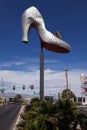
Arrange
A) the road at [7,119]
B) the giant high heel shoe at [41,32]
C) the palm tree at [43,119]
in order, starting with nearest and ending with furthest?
the palm tree at [43,119]
the giant high heel shoe at [41,32]
the road at [7,119]

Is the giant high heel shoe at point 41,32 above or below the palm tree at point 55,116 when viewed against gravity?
above

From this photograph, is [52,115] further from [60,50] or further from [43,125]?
[60,50]

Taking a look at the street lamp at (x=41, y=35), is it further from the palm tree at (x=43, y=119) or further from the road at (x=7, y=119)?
the road at (x=7, y=119)

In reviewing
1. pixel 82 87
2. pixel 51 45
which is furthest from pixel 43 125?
pixel 82 87

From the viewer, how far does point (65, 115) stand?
68.8ft

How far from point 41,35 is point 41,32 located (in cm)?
26

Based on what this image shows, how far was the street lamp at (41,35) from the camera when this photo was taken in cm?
2498

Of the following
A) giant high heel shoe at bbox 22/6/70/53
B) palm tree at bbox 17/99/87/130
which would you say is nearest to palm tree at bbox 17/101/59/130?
palm tree at bbox 17/99/87/130

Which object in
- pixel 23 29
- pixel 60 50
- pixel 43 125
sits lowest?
pixel 43 125

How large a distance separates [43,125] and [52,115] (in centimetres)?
234

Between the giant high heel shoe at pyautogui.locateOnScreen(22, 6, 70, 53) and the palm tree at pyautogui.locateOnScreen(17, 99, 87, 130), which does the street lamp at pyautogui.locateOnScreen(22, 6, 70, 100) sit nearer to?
the giant high heel shoe at pyautogui.locateOnScreen(22, 6, 70, 53)

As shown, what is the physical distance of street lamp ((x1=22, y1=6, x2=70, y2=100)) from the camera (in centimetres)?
2498

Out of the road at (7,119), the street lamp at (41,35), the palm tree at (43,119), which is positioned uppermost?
the street lamp at (41,35)

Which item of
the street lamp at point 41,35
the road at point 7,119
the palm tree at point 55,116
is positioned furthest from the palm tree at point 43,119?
the road at point 7,119
